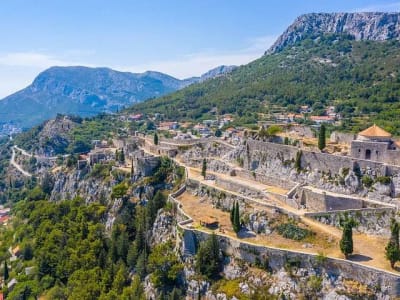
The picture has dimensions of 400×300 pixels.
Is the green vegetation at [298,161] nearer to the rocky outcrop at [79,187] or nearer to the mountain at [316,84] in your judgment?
the mountain at [316,84]

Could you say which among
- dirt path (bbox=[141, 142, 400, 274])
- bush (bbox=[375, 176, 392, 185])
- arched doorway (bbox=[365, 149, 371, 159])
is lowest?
dirt path (bbox=[141, 142, 400, 274])

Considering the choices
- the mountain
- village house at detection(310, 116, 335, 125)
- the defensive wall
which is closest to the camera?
the defensive wall

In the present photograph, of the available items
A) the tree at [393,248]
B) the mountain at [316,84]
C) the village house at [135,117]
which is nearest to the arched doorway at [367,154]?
the tree at [393,248]

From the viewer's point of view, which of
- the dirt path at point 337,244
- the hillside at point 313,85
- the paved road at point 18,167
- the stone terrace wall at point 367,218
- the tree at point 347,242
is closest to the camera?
the dirt path at point 337,244

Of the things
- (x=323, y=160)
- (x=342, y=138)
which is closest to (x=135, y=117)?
(x=342, y=138)

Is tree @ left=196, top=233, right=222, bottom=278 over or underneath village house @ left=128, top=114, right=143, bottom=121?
underneath

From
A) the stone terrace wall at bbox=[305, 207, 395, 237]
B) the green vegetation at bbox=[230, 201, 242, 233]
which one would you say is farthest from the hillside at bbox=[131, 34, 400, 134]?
the green vegetation at bbox=[230, 201, 242, 233]

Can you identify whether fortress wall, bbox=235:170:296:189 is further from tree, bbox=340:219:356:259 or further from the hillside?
the hillside
